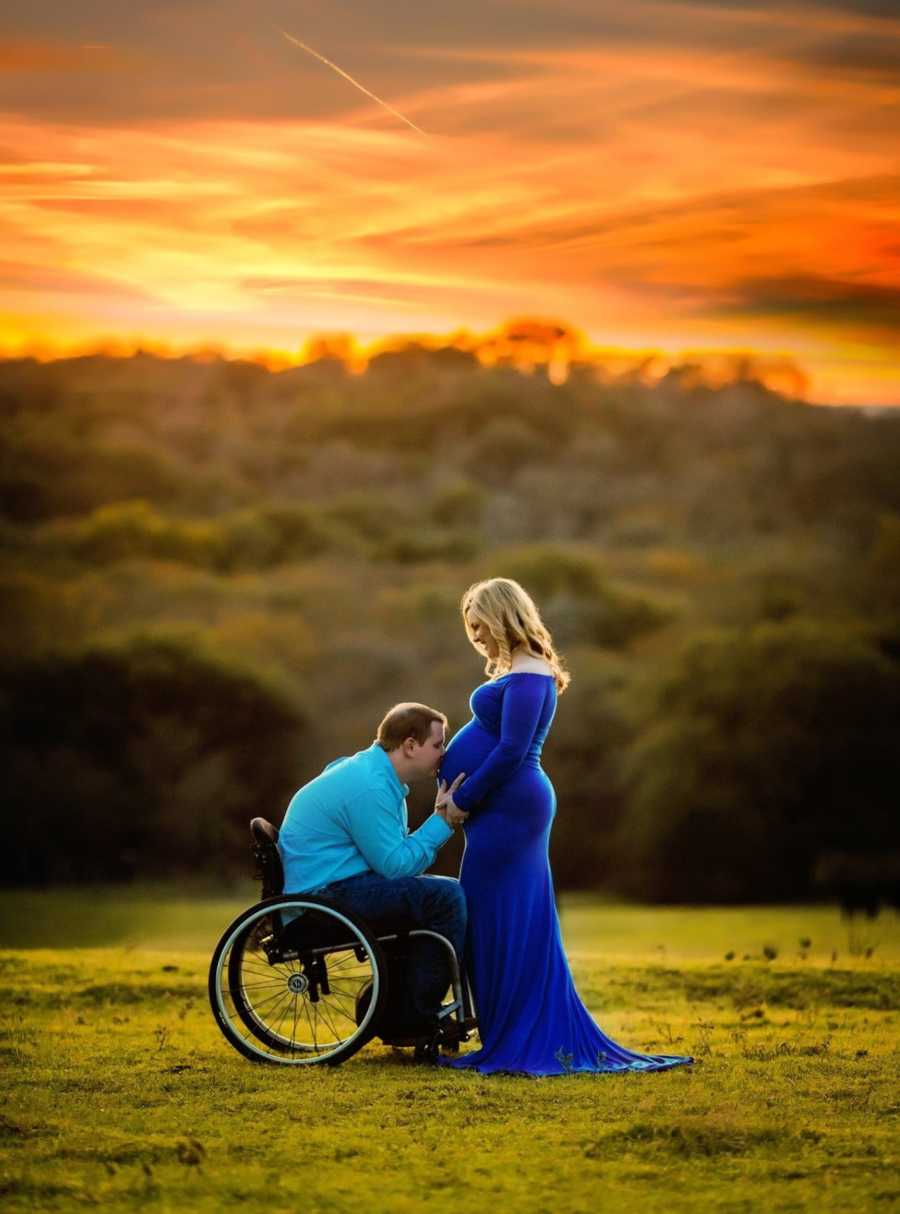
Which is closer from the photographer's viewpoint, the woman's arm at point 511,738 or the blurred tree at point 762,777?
the woman's arm at point 511,738

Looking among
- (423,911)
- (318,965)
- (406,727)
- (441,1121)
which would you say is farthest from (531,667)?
(441,1121)

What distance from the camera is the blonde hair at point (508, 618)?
7625 millimetres

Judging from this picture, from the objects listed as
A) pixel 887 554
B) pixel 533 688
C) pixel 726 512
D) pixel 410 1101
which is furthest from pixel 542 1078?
pixel 726 512

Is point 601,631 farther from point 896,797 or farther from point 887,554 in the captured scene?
point 896,797

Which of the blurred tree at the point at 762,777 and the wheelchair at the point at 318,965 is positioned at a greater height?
the blurred tree at the point at 762,777

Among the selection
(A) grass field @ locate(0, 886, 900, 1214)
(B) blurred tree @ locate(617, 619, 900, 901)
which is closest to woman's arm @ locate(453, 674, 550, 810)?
(A) grass field @ locate(0, 886, 900, 1214)

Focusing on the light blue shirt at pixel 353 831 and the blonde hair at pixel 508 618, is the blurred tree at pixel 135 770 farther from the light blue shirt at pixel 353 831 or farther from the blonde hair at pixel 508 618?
the blonde hair at pixel 508 618

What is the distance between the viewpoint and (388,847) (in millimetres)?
7461

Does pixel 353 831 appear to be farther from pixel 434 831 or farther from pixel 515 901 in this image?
pixel 515 901

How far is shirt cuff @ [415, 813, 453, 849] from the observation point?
7.47 m

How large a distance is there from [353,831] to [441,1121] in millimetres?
1433

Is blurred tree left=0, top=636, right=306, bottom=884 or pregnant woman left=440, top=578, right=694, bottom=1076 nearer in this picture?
pregnant woman left=440, top=578, right=694, bottom=1076

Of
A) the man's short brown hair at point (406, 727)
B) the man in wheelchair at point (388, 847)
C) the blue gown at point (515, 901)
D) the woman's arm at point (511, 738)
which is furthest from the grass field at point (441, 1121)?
the man's short brown hair at point (406, 727)

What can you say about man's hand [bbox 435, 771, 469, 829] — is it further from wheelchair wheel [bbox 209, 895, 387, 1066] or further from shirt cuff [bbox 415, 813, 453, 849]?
wheelchair wheel [bbox 209, 895, 387, 1066]
